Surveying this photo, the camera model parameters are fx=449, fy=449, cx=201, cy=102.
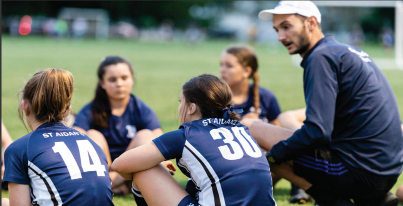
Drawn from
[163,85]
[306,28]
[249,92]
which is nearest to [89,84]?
[163,85]

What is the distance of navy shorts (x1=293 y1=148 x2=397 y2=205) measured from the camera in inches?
117

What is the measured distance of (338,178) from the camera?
303cm

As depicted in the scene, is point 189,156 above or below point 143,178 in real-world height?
above

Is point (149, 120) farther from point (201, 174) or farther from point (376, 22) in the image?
point (376, 22)

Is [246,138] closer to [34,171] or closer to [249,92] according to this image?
[34,171]

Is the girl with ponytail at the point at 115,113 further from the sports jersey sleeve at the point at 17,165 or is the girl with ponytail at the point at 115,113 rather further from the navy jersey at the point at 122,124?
the sports jersey sleeve at the point at 17,165

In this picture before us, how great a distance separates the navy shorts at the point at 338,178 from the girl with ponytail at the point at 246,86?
5.71 feet

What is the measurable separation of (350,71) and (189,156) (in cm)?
129

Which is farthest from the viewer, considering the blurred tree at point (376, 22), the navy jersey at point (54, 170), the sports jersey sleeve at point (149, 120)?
the blurred tree at point (376, 22)

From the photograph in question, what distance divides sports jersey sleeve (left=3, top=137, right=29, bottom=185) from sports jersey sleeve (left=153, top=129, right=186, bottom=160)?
730mm

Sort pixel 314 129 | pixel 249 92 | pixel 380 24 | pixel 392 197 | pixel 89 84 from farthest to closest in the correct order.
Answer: pixel 380 24
pixel 89 84
pixel 249 92
pixel 392 197
pixel 314 129

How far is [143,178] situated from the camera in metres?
2.70

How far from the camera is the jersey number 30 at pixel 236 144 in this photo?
2.47 m

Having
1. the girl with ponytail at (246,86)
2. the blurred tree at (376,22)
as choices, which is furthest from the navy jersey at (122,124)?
the blurred tree at (376,22)
